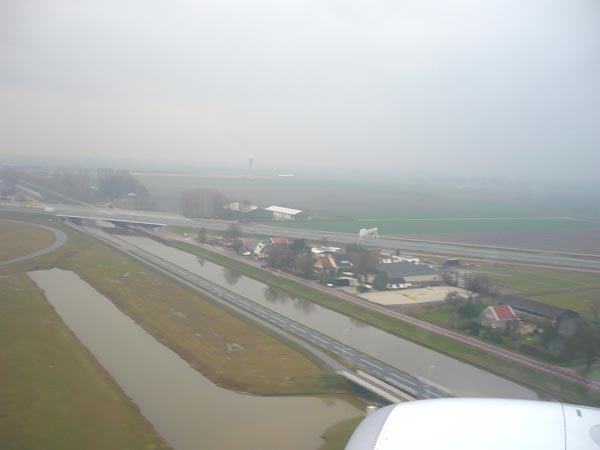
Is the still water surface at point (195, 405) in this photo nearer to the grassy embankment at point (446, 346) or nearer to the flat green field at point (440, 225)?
the grassy embankment at point (446, 346)

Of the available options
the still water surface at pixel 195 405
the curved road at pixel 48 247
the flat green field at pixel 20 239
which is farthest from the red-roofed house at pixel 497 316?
the flat green field at pixel 20 239

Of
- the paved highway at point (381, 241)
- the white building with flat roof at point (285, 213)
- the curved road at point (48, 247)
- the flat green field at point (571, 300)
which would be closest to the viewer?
the flat green field at point (571, 300)

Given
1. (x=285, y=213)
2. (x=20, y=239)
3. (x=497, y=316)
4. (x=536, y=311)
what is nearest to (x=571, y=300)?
(x=536, y=311)

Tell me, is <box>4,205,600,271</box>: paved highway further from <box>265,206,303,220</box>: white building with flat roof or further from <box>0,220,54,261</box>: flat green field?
<box>0,220,54,261</box>: flat green field

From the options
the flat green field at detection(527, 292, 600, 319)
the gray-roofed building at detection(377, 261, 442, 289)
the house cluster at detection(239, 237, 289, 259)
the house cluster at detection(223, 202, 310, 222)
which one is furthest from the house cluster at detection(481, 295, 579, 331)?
the house cluster at detection(223, 202, 310, 222)

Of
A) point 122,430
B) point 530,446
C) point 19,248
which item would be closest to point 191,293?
point 122,430
